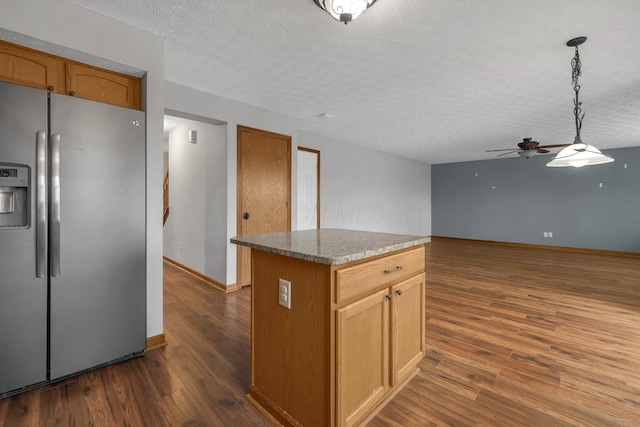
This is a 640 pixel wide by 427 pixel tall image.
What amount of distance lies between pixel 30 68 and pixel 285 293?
2.25 meters

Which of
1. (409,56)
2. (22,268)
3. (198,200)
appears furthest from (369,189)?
(22,268)

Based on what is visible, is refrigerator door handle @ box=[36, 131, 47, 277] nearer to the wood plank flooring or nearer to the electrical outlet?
the electrical outlet

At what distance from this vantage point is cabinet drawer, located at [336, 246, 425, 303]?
1.33 m

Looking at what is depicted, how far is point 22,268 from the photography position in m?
1.72

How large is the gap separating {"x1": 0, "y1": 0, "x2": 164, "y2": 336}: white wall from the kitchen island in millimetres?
1121

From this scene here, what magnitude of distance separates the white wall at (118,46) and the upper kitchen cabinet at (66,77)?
0.23 feet

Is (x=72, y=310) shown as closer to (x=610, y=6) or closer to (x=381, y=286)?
(x=381, y=286)

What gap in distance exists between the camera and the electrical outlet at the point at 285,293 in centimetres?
145

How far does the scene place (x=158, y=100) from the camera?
2.31 m

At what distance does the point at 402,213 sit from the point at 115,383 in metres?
7.49

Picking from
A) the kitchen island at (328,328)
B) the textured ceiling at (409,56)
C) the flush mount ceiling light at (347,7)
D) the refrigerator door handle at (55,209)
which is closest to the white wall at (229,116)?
the textured ceiling at (409,56)

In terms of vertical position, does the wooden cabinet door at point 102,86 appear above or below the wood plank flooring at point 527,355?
above

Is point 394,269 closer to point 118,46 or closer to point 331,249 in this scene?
point 331,249

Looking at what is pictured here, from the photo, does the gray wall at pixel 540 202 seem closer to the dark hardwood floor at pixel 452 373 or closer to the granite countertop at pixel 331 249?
the dark hardwood floor at pixel 452 373
